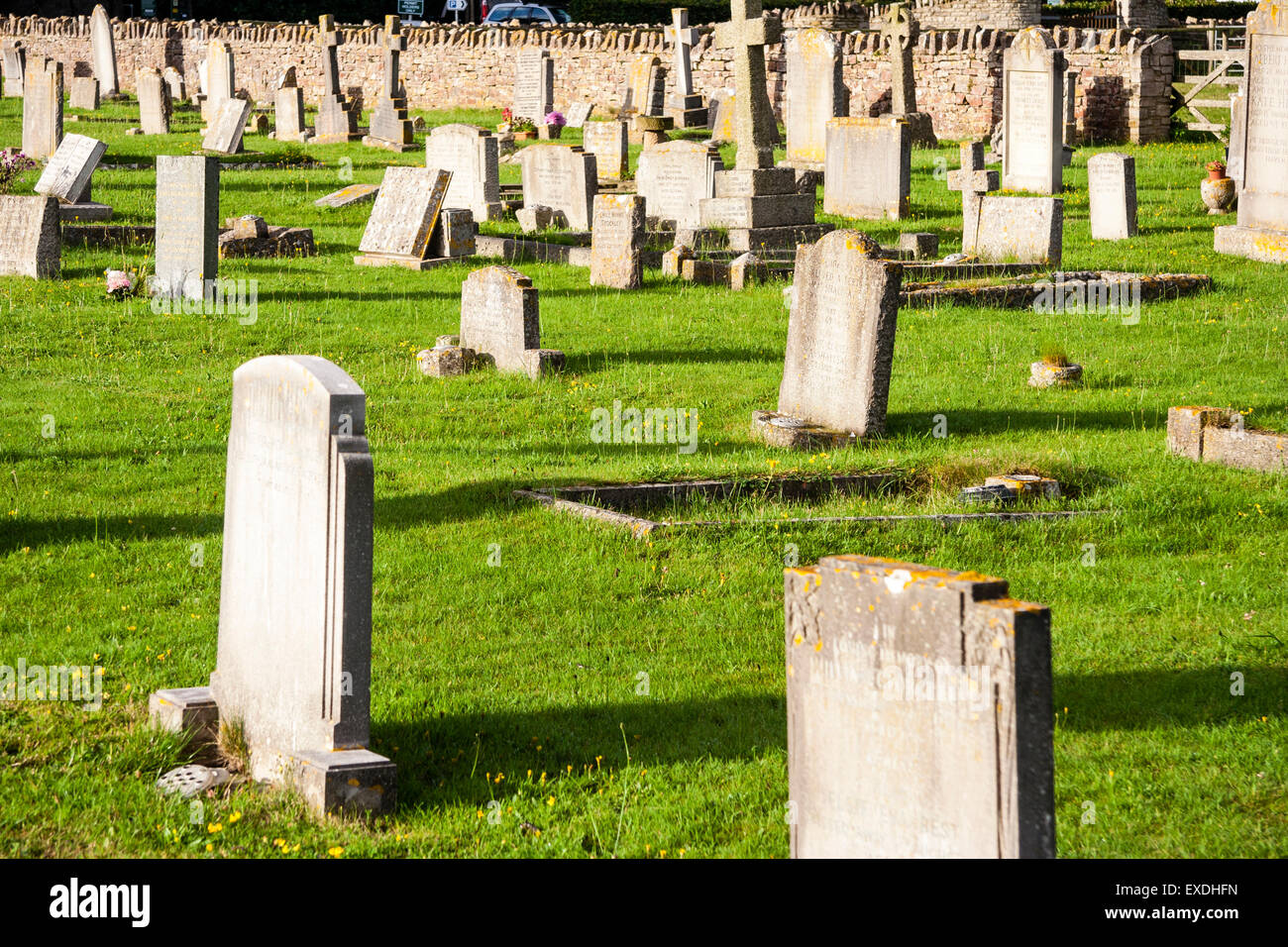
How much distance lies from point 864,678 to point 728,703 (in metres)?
2.06

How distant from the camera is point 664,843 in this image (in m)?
4.98

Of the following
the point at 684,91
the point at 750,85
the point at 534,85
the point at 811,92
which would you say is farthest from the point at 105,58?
the point at 750,85

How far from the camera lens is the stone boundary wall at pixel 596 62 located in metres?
28.6

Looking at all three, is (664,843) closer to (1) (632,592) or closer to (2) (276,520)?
(2) (276,520)

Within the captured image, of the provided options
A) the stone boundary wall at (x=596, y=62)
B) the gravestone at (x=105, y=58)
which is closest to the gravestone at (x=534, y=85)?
the stone boundary wall at (x=596, y=62)

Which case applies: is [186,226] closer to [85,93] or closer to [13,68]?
[85,93]

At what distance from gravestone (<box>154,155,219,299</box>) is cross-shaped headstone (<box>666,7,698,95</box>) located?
20120 millimetres

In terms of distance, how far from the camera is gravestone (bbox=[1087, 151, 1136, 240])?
18766 mm

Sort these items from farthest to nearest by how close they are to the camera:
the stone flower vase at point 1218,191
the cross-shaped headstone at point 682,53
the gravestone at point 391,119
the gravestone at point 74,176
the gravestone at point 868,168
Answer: the cross-shaped headstone at point 682,53 < the gravestone at point 391,119 < the gravestone at point 868,168 < the stone flower vase at point 1218,191 < the gravestone at point 74,176

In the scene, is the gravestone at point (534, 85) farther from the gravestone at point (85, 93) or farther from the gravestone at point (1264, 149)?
the gravestone at point (1264, 149)

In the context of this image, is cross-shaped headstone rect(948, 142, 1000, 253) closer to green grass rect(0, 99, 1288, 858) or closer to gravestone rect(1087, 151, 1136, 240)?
gravestone rect(1087, 151, 1136, 240)

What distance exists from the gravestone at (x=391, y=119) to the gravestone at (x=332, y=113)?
65 centimetres

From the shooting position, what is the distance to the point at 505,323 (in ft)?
41.0

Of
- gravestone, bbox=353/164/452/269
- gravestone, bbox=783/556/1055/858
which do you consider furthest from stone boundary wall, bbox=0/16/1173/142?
gravestone, bbox=783/556/1055/858
